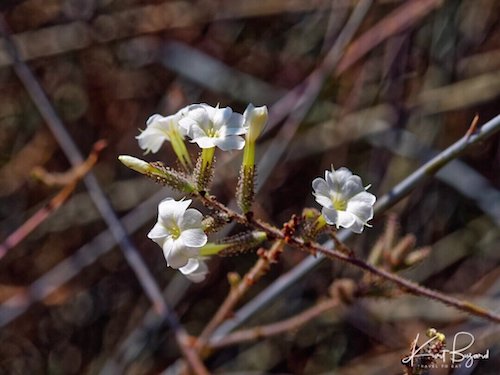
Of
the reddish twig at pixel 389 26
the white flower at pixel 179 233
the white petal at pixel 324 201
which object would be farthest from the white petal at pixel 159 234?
the reddish twig at pixel 389 26

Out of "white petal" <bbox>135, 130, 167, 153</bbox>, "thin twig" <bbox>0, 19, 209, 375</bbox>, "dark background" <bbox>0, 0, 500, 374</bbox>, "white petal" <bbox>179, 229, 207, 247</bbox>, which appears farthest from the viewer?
"dark background" <bbox>0, 0, 500, 374</bbox>

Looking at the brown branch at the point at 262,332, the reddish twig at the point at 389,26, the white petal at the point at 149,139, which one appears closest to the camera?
the white petal at the point at 149,139

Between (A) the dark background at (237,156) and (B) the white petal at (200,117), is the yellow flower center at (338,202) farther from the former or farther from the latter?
(A) the dark background at (237,156)

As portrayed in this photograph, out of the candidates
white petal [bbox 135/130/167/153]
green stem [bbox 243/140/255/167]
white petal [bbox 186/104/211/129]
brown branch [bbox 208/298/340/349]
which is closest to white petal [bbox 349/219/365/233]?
green stem [bbox 243/140/255/167]

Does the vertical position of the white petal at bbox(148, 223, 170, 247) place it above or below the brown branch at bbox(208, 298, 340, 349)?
below

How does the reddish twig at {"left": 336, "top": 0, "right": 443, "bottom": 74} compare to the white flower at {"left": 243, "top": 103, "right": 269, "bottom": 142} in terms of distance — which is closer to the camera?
the white flower at {"left": 243, "top": 103, "right": 269, "bottom": 142}

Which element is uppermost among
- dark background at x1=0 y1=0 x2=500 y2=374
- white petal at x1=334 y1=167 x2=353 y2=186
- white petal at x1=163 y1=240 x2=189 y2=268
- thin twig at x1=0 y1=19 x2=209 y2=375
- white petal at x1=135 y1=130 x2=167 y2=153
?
dark background at x1=0 y1=0 x2=500 y2=374

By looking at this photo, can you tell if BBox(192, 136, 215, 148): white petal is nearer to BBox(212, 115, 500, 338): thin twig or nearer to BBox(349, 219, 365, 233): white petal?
BBox(349, 219, 365, 233): white petal
